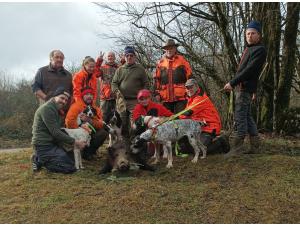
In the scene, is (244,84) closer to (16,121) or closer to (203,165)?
(203,165)

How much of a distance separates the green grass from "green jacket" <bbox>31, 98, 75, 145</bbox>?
0.64 meters

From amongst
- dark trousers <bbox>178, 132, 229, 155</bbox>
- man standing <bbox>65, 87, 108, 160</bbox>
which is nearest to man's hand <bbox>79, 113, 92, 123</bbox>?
man standing <bbox>65, 87, 108, 160</bbox>

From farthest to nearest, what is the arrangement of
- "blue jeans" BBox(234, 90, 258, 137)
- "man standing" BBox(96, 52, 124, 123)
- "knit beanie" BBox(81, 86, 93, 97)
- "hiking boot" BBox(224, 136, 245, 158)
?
"man standing" BBox(96, 52, 124, 123)
"knit beanie" BBox(81, 86, 93, 97)
"hiking boot" BBox(224, 136, 245, 158)
"blue jeans" BBox(234, 90, 258, 137)

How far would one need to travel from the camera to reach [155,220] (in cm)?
507

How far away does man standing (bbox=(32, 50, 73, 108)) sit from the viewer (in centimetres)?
829

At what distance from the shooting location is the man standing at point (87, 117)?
8.04 m

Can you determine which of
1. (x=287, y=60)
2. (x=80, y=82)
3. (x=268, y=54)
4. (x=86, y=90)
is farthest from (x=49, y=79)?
(x=287, y=60)

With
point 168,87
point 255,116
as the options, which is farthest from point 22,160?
point 255,116

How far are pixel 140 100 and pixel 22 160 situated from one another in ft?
11.0

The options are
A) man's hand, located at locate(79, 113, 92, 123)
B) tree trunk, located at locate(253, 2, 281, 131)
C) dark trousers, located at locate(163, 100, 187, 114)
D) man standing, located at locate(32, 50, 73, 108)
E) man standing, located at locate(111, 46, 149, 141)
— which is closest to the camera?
man's hand, located at locate(79, 113, 92, 123)

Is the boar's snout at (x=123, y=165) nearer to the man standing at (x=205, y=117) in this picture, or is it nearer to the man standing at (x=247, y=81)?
the man standing at (x=205, y=117)

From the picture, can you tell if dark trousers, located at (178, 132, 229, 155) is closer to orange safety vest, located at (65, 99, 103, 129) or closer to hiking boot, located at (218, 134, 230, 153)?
hiking boot, located at (218, 134, 230, 153)

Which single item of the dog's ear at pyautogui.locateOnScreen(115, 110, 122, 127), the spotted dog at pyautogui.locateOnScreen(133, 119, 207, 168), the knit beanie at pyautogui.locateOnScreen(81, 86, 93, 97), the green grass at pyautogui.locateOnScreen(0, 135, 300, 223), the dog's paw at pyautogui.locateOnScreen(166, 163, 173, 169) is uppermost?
the knit beanie at pyautogui.locateOnScreen(81, 86, 93, 97)

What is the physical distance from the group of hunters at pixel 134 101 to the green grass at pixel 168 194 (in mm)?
488
